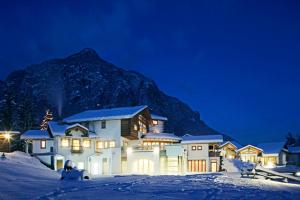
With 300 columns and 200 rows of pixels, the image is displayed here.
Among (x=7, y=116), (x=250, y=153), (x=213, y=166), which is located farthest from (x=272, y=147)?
(x=7, y=116)

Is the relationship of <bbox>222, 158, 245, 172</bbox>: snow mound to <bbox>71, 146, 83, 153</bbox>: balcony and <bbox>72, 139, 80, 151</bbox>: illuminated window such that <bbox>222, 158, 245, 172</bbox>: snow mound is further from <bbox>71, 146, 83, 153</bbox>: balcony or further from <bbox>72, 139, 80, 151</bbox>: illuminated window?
<bbox>72, 139, 80, 151</bbox>: illuminated window

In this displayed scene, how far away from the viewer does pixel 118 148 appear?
59.2 m

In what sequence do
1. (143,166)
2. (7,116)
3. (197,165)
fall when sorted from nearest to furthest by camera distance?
1. (143,166)
2. (197,165)
3. (7,116)

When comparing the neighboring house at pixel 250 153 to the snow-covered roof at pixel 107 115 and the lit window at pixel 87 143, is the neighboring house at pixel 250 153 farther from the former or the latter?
the lit window at pixel 87 143

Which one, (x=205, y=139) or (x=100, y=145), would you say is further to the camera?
(x=100, y=145)

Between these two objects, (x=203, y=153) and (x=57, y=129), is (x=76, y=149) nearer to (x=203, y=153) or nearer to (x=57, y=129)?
(x=57, y=129)

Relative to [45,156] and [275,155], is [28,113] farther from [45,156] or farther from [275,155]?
[275,155]

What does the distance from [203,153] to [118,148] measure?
1255cm

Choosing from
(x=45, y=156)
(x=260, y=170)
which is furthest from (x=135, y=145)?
(x=260, y=170)

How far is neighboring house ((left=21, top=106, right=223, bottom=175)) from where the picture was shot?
56.9m

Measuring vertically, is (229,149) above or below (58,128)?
below

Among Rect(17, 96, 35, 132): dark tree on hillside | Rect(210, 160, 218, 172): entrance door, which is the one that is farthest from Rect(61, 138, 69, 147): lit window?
Rect(210, 160, 218, 172): entrance door

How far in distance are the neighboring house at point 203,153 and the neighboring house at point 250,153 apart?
22.4m

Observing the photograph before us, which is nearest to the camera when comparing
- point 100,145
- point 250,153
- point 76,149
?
point 76,149
